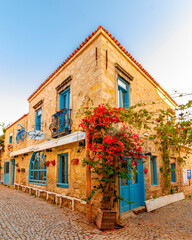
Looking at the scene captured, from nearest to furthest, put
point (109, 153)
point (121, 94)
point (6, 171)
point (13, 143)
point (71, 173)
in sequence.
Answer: point (109, 153) → point (71, 173) → point (121, 94) → point (13, 143) → point (6, 171)

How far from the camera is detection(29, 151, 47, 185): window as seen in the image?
8762 mm

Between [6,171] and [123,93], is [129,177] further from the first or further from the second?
[6,171]

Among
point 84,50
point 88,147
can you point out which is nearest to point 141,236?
point 88,147

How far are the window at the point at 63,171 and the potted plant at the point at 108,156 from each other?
6.76 ft

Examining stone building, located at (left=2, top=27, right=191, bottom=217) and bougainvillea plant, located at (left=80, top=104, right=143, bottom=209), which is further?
stone building, located at (left=2, top=27, right=191, bottom=217)

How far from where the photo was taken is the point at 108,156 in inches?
178

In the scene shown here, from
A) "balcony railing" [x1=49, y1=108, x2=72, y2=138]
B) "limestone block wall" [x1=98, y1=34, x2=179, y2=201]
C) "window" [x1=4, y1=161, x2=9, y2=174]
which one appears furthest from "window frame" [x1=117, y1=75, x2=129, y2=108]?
Answer: "window" [x1=4, y1=161, x2=9, y2=174]

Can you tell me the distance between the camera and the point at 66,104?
8.09 m

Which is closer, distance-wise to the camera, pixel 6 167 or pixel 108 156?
pixel 108 156

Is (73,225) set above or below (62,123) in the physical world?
below

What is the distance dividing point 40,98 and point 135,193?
7319 millimetres

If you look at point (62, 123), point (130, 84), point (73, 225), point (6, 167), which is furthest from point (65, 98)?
point (6, 167)

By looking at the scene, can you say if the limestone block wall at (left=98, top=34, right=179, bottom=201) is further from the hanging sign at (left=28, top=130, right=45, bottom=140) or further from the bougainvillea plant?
the hanging sign at (left=28, top=130, right=45, bottom=140)

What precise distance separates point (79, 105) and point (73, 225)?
4018 mm
